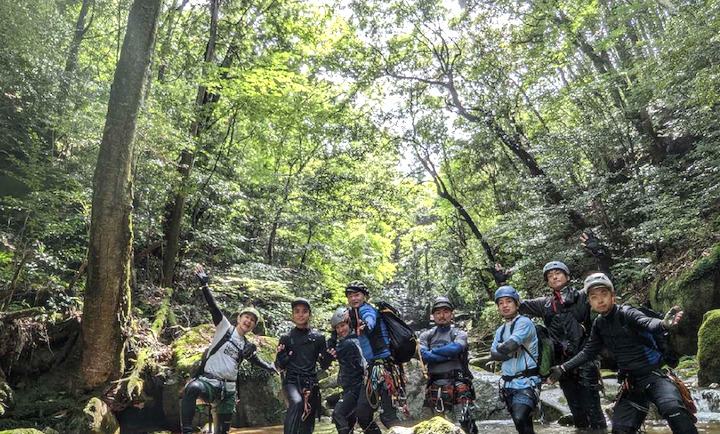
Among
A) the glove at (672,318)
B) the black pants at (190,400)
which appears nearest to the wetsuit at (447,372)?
the glove at (672,318)

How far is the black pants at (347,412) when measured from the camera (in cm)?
534

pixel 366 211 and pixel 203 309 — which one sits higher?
pixel 366 211

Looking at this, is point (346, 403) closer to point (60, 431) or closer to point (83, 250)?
point (60, 431)

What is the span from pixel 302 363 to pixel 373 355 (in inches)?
41.7

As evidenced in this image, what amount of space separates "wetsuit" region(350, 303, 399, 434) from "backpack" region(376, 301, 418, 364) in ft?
0.22

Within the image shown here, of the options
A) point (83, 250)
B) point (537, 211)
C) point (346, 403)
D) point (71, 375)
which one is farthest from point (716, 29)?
point (83, 250)

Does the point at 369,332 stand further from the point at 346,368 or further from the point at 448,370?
the point at 448,370

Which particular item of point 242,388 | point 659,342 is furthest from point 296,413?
point 242,388

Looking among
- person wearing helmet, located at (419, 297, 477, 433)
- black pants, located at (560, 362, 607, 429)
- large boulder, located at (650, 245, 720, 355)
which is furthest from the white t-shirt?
large boulder, located at (650, 245, 720, 355)

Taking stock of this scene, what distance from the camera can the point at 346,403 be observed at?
17.7 feet

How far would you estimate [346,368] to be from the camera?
5637 millimetres

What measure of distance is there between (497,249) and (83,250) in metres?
16.1

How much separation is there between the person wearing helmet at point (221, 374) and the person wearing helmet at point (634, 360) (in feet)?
14.0

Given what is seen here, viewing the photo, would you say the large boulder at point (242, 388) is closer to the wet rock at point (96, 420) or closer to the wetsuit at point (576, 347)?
the wet rock at point (96, 420)
